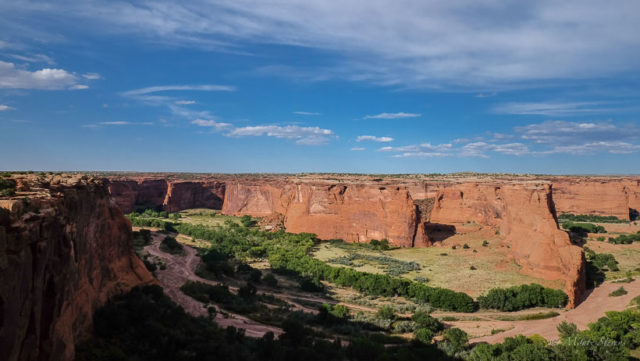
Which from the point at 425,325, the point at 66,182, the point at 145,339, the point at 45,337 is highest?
the point at 66,182

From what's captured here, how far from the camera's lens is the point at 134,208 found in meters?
83.3

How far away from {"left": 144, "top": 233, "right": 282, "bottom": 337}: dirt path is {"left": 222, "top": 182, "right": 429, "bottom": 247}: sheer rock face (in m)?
19.4

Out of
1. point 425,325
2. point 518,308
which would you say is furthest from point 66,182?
point 518,308

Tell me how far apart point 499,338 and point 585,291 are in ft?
50.3

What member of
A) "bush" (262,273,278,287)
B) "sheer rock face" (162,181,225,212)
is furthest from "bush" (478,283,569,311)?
"sheer rock face" (162,181,225,212)

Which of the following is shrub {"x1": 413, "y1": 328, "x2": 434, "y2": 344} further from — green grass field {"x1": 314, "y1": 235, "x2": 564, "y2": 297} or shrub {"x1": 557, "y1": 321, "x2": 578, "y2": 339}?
green grass field {"x1": 314, "y1": 235, "x2": 564, "y2": 297}

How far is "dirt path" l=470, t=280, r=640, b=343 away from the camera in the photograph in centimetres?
2427

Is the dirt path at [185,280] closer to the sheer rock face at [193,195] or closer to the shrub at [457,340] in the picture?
the shrub at [457,340]

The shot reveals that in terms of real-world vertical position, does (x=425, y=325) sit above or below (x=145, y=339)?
below

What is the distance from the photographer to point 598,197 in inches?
3533

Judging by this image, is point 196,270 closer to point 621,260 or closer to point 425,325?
point 425,325

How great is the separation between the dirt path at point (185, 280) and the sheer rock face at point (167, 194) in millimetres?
33614

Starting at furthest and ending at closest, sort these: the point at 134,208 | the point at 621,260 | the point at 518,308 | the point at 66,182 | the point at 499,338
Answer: the point at 134,208, the point at 621,260, the point at 518,308, the point at 499,338, the point at 66,182

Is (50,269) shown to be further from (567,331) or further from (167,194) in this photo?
(167,194)
